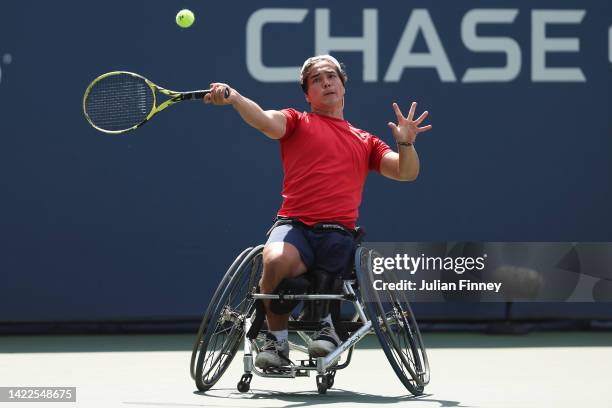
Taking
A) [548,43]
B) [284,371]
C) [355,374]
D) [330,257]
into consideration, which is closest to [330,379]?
[284,371]

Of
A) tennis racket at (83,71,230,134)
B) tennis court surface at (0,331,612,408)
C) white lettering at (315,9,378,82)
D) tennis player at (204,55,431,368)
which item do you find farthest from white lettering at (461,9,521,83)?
tennis racket at (83,71,230,134)

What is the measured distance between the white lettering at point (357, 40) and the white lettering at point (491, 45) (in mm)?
500

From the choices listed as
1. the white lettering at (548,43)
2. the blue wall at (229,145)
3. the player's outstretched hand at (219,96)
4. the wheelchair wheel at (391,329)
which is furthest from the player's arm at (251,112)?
the white lettering at (548,43)

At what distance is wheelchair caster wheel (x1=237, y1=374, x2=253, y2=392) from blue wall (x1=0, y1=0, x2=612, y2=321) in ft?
7.46

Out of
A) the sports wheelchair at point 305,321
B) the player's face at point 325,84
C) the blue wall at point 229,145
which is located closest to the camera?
the sports wheelchair at point 305,321

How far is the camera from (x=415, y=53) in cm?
666

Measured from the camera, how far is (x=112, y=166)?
6.57 metres

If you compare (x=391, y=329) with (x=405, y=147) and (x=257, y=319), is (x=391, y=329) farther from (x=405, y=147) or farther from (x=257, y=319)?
(x=405, y=147)

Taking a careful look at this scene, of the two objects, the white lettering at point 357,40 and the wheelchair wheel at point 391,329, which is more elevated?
the white lettering at point 357,40

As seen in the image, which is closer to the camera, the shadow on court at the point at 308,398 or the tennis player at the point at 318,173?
the shadow on court at the point at 308,398

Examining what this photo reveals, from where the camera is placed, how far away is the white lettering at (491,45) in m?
6.68

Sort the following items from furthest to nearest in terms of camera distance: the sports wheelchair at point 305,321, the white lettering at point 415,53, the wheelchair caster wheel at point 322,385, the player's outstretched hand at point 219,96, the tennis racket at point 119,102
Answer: the white lettering at point 415,53 → the tennis racket at point 119,102 → the wheelchair caster wheel at point 322,385 → the sports wheelchair at point 305,321 → the player's outstretched hand at point 219,96

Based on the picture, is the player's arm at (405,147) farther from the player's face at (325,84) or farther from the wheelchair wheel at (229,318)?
the wheelchair wheel at (229,318)

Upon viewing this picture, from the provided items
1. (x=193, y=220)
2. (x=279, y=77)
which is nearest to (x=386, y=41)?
(x=279, y=77)
